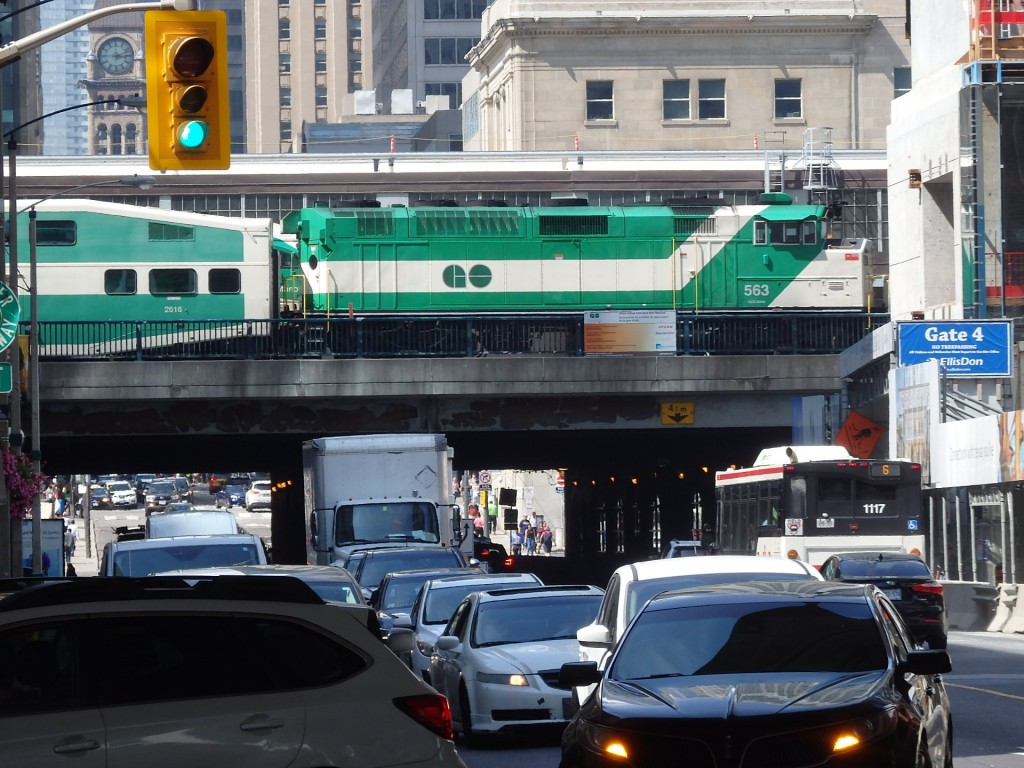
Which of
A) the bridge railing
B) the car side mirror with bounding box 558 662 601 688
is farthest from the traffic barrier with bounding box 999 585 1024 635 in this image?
the car side mirror with bounding box 558 662 601 688

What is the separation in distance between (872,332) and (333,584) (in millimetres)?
28184

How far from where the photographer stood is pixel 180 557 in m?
21.6

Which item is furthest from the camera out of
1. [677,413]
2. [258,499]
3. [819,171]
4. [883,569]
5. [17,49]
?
[258,499]

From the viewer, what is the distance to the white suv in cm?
696

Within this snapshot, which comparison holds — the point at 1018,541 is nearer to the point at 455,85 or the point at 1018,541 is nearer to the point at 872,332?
the point at 872,332

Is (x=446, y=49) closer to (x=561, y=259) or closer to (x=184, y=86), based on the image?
(x=561, y=259)

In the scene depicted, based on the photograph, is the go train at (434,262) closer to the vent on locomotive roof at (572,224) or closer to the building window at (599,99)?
the vent on locomotive roof at (572,224)

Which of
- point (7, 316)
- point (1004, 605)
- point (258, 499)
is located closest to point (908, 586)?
point (1004, 605)

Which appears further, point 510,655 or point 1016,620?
point 1016,620

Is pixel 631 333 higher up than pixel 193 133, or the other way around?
pixel 193 133

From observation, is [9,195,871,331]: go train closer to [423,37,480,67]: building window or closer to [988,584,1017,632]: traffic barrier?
[988,584,1017,632]: traffic barrier

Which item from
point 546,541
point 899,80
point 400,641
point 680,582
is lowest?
point 546,541

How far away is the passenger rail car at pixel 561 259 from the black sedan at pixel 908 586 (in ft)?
67.7

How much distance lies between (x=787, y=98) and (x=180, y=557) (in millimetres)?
60819
